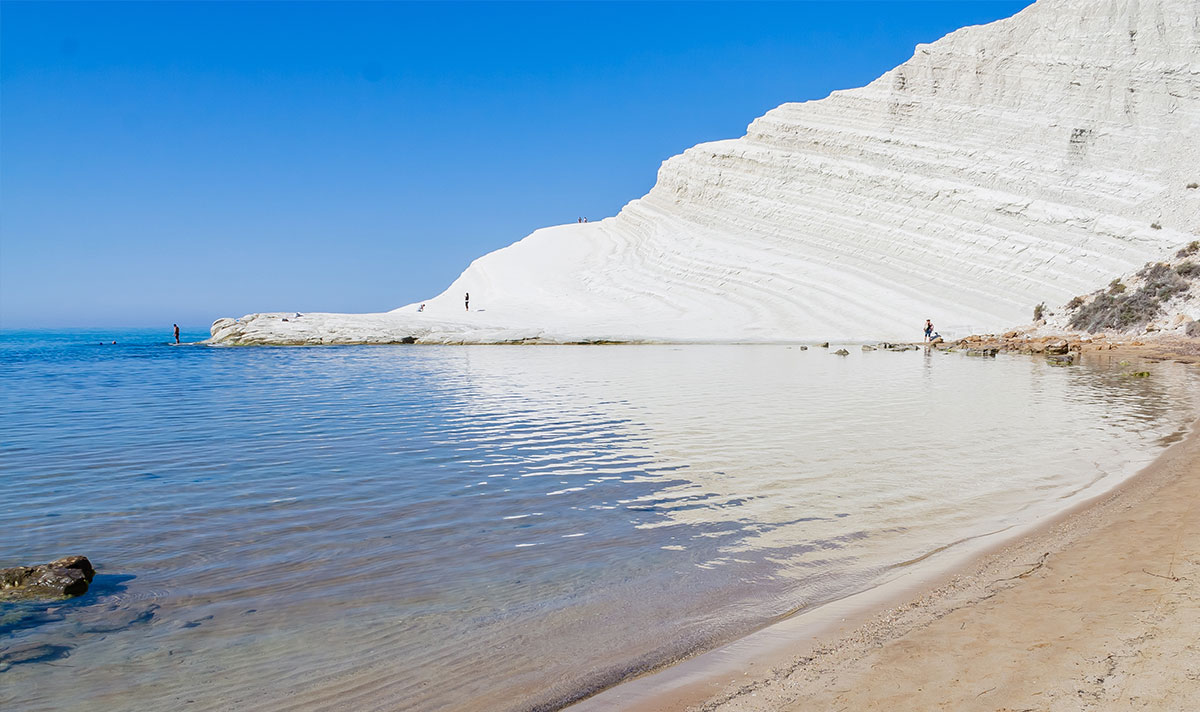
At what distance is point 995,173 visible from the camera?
133 feet

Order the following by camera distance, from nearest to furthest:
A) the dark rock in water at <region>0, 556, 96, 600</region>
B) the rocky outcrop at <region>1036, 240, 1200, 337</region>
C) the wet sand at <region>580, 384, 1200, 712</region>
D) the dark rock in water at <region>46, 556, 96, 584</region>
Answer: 1. the wet sand at <region>580, 384, 1200, 712</region>
2. the dark rock in water at <region>0, 556, 96, 600</region>
3. the dark rock in water at <region>46, 556, 96, 584</region>
4. the rocky outcrop at <region>1036, 240, 1200, 337</region>

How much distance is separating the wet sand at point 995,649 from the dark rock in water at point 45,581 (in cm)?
305

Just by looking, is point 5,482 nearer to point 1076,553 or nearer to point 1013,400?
point 1076,553

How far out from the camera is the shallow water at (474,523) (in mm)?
3580

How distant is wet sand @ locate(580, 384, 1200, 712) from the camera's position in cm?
275

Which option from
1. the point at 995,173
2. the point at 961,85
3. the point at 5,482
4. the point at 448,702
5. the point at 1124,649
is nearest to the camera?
the point at 1124,649

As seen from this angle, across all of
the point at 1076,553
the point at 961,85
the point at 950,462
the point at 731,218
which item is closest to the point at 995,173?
the point at 961,85

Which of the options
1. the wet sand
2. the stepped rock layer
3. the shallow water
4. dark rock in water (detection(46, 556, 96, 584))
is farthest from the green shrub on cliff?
dark rock in water (detection(46, 556, 96, 584))

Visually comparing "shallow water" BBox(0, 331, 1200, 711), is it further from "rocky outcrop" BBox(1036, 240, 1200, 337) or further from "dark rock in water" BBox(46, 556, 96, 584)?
"rocky outcrop" BBox(1036, 240, 1200, 337)

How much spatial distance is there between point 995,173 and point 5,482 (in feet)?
141

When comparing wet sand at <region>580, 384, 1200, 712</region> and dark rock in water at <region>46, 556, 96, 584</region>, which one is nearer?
wet sand at <region>580, 384, 1200, 712</region>

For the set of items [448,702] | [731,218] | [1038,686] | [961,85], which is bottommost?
[448,702]

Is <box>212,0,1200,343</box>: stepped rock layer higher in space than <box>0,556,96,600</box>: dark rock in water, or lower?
higher

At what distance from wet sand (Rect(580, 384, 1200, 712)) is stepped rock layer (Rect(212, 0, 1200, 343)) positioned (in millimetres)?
31300
